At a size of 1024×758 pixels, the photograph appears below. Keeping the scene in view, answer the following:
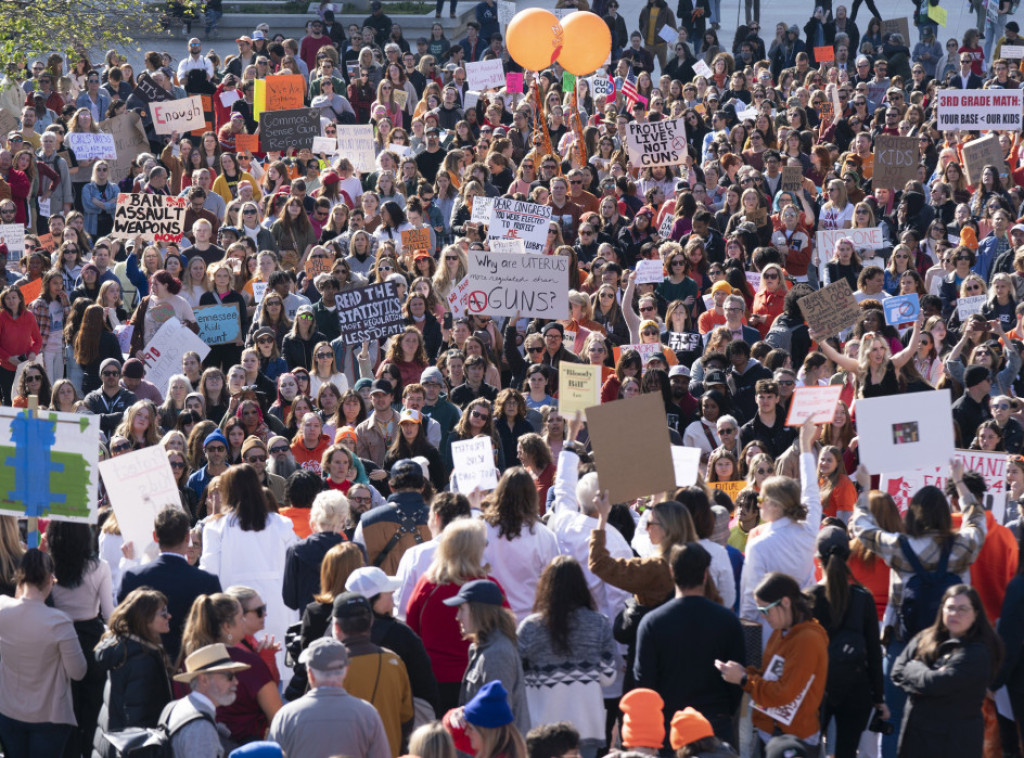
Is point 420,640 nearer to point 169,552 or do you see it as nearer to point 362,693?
point 362,693

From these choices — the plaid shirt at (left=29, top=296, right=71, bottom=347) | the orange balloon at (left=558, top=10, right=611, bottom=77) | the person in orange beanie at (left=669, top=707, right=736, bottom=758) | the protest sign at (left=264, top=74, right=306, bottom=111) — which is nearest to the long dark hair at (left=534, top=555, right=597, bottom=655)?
the person in orange beanie at (left=669, top=707, right=736, bottom=758)

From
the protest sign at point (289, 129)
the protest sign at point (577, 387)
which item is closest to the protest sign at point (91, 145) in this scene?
the protest sign at point (289, 129)

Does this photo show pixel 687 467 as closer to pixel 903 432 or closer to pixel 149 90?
pixel 903 432

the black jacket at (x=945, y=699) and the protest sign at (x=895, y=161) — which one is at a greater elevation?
the protest sign at (x=895, y=161)

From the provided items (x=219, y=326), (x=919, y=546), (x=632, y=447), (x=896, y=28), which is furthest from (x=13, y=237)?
(x=896, y=28)

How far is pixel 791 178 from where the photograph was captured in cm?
1817

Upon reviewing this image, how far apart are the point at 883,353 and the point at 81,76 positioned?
1544 cm

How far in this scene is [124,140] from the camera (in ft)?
70.0

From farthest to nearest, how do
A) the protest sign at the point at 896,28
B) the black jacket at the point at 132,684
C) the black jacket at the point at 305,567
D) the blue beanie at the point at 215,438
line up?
the protest sign at the point at 896,28 < the blue beanie at the point at 215,438 < the black jacket at the point at 305,567 < the black jacket at the point at 132,684

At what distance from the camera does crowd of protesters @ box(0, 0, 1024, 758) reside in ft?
22.9

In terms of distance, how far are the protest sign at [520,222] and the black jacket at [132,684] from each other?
956cm

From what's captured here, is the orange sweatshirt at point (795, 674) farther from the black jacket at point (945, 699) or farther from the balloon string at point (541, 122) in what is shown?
the balloon string at point (541, 122)

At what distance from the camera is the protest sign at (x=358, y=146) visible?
20.3 meters

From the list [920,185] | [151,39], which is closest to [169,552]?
[920,185]
